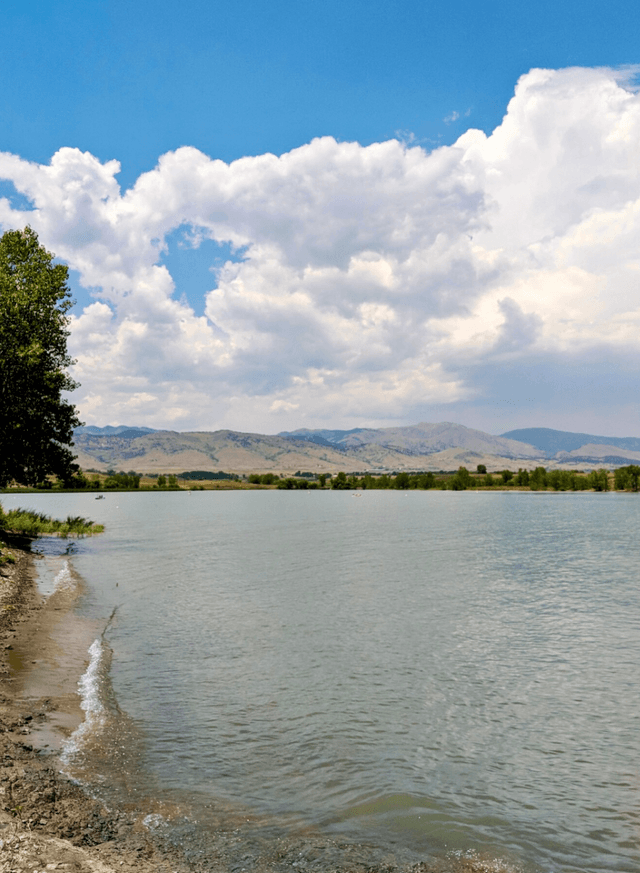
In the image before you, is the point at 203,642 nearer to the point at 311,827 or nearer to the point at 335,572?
the point at 311,827

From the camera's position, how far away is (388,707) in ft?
69.1

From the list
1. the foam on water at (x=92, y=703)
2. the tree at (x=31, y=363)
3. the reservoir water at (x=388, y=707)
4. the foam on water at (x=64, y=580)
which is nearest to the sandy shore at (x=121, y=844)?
the reservoir water at (x=388, y=707)

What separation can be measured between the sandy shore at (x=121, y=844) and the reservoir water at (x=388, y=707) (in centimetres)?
73

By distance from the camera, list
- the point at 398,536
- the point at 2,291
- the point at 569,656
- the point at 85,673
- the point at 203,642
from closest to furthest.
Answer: the point at 85,673, the point at 569,656, the point at 203,642, the point at 2,291, the point at 398,536

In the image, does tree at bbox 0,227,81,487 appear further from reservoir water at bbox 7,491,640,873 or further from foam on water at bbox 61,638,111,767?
foam on water at bbox 61,638,111,767

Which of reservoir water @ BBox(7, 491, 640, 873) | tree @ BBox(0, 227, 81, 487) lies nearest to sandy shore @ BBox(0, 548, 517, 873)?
reservoir water @ BBox(7, 491, 640, 873)

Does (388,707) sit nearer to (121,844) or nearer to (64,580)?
(121,844)

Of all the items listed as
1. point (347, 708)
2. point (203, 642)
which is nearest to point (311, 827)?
point (347, 708)

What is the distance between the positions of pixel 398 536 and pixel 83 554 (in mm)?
49833

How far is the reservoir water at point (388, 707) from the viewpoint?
1396 centimetres

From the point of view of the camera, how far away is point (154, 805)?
1362 cm

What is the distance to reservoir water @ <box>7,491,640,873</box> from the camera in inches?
550

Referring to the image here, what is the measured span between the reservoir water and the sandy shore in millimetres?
731

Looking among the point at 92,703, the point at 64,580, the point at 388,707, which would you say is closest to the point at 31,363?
the point at 64,580
